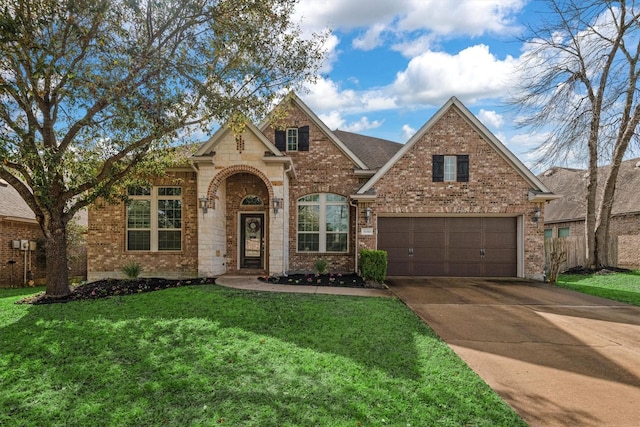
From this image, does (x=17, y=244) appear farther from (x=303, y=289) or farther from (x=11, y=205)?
(x=303, y=289)

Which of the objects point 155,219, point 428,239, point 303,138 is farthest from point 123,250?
point 428,239

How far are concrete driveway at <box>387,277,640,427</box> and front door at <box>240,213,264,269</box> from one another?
5.90m

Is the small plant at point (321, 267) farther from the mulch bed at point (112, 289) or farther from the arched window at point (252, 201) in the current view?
the mulch bed at point (112, 289)

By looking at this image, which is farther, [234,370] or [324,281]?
[324,281]

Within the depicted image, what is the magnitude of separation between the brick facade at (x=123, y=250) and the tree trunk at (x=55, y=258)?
3.72 metres

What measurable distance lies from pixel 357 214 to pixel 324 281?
2.87 m

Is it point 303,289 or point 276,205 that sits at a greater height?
point 276,205

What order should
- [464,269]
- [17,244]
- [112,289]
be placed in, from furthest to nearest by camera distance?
1. [17,244]
2. [464,269]
3. [112,289]

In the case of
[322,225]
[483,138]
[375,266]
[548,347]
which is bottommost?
[548,347]

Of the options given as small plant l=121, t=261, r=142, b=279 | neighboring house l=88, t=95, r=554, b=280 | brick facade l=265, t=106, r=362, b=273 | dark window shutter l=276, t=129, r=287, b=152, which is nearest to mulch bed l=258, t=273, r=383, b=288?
neighboring house l=88, t=95, r=554, b=280

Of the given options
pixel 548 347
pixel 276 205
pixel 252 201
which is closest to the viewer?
pixel 548 347

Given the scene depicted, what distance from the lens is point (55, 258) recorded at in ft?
30.1

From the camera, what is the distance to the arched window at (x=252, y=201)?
13.4 m

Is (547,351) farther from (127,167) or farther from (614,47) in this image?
(614,47)
